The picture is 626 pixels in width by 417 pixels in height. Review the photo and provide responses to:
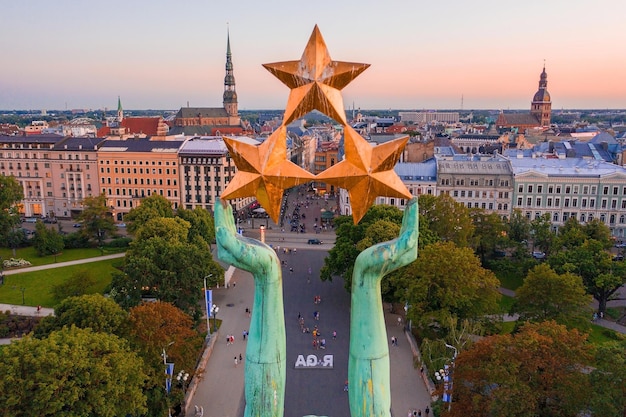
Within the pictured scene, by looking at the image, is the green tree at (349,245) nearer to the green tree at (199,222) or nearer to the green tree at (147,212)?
the green tree at (199,222)

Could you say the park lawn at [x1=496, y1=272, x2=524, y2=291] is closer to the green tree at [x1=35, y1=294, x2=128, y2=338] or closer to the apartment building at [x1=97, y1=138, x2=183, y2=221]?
the green tree at [x1=35, y1=294, x2=128, y2=338]

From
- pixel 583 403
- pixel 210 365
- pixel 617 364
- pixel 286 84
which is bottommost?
pixel 210 365

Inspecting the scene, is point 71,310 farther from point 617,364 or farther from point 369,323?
point 617,364

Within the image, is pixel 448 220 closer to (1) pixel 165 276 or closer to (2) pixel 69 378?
(1) pixel 165 276

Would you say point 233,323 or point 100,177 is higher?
point 100,177

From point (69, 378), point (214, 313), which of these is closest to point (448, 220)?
point (214, 313)

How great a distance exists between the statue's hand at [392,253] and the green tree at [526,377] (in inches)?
689

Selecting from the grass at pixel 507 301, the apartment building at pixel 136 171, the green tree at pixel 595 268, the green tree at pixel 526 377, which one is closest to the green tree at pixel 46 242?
the apartment building at pixel 136 171

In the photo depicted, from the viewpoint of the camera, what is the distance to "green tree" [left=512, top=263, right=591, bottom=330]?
159ft

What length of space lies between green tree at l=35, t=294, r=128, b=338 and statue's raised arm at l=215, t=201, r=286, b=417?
76.2 feet

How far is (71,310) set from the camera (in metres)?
39.6

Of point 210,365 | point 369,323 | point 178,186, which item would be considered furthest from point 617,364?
point 178,186

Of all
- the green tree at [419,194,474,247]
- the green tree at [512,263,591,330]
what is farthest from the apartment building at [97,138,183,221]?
the green tree at [512,263,591,330]

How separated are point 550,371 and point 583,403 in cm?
254
